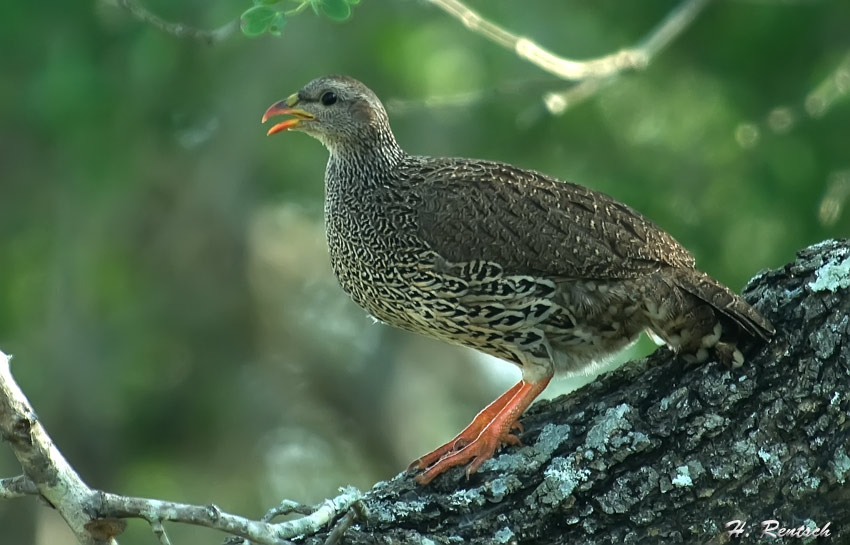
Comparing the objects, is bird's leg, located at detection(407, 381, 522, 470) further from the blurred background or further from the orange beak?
the blurred background

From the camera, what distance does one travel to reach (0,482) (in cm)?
442

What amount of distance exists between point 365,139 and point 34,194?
7.76m

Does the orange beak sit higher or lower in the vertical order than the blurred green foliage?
higher

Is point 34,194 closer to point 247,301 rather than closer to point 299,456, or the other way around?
point 247,301

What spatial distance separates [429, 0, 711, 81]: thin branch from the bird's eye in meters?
0.76

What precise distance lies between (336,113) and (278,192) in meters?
6.72

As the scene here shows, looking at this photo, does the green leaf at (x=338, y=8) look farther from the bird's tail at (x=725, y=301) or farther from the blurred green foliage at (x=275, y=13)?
the bird's tail at (x=725, y=301)

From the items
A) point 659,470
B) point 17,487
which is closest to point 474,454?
point 659,470

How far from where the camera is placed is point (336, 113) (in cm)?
716

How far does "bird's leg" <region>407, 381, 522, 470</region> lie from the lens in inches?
220

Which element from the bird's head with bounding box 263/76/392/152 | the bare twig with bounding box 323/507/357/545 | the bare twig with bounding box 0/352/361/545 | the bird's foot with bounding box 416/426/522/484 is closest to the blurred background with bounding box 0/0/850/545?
the bird's head with bounding box 263/76/392/152

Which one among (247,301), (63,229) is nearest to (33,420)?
(63,229)

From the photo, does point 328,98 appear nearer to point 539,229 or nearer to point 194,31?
point 194,31

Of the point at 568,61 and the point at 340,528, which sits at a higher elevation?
the point at 568,61
